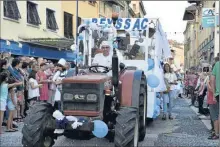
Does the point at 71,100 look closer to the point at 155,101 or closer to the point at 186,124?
the point at 155,101

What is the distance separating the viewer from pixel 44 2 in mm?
22188

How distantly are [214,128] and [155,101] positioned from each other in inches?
57.0

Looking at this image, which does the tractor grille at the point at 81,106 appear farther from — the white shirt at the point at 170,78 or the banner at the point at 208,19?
the banner at the point at 208,19

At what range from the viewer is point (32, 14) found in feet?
68.8

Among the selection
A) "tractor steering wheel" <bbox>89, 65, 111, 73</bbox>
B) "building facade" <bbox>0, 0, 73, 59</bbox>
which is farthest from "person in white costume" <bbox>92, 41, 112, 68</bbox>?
"building facade" <bbox>0, 0, 73, 59</bbox>

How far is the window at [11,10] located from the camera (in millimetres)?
18109

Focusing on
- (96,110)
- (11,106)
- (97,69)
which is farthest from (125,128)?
(11,106)

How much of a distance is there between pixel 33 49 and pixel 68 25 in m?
5.67

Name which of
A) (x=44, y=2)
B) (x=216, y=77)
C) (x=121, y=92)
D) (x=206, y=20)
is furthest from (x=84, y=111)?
(x=44, y=2)

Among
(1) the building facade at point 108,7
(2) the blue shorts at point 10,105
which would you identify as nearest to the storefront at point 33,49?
(1) the building facade at point 108,7

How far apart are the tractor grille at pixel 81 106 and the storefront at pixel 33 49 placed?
11827 millimetres

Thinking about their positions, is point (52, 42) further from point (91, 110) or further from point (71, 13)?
point (91, 110)

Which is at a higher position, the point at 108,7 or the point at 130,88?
the point at 108,7

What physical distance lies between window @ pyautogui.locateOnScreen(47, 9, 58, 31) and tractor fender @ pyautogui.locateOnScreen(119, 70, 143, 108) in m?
16.7
